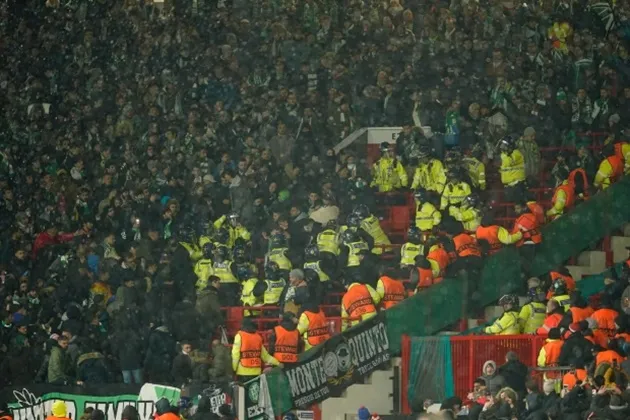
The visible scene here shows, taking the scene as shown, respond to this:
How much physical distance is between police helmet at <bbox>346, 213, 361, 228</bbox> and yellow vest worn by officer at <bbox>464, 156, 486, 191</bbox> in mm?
2472

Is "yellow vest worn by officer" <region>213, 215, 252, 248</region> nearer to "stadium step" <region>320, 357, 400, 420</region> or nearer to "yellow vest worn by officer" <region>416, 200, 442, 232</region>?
"yellow vest worn by officer" <region>416, 200, 442, 232</region>

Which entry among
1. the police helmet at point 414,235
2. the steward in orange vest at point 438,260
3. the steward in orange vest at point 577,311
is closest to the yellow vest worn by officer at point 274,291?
the police helmet at point 414,235

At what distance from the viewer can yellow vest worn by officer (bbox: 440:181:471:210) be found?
29.2 metres

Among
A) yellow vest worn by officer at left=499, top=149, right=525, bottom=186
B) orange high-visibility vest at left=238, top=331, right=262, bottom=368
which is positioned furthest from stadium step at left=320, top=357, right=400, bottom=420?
yellow vest worn by officer at left=499, top=149, right=525, bottom=186

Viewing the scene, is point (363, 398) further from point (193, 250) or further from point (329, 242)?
point (193, 250)

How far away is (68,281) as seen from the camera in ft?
98.4

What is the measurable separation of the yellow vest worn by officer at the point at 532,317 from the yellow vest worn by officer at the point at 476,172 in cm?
529

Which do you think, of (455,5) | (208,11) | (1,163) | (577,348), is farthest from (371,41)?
(577,348)

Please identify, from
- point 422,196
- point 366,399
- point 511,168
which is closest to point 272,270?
point 366,399

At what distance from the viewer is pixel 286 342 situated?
2581 cm

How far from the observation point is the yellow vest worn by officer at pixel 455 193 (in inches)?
1150

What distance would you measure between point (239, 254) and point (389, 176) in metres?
3.43

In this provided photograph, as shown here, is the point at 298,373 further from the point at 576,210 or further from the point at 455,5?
the point at 455,5

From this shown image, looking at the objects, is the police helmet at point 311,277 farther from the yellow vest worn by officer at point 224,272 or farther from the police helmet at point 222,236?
the police helmet at point 222,236
